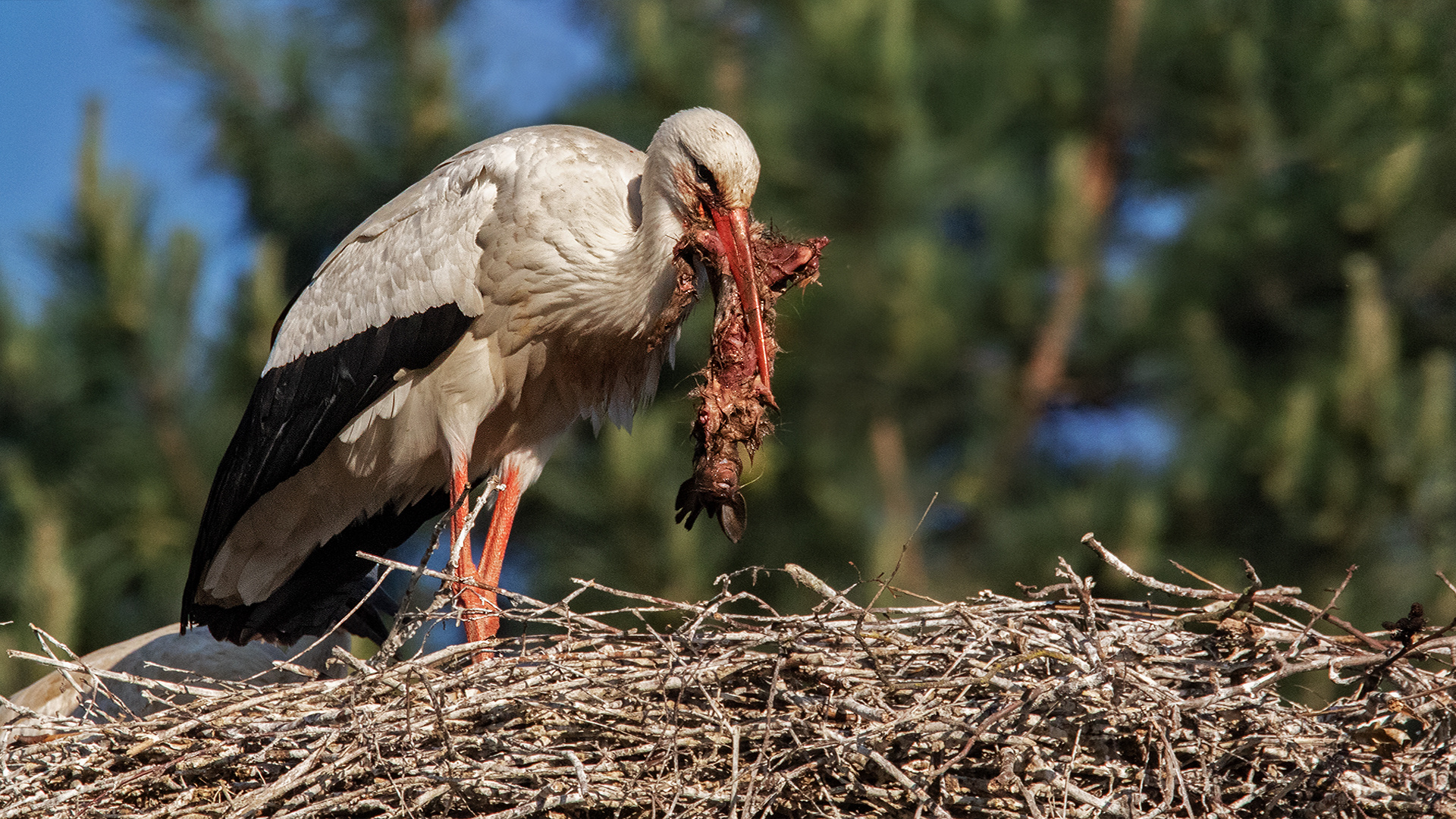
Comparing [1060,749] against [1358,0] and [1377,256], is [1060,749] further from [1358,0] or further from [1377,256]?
[1358,0]

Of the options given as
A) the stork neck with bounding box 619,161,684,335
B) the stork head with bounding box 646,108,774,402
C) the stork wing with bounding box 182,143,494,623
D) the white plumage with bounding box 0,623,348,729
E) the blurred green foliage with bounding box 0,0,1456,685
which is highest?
the blurred green foliage with bounding box 0,0,1456,685

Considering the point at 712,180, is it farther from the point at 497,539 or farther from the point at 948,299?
the point at 948,299

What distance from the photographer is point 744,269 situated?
306 centimetres

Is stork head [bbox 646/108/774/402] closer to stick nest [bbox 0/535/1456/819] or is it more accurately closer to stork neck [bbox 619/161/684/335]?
stork neck [bbox 619/161/684/335]

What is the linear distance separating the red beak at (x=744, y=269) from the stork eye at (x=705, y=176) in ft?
0.15

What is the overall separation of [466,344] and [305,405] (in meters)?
0.47

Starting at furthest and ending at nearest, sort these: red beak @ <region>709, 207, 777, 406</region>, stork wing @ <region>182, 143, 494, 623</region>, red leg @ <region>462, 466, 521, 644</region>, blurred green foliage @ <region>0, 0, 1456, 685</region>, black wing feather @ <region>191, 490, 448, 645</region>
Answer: blurred green foliage @ <region>0, 0, 1456, 685</region>
black wing feather @ <region>191, 490, 448, 645</region>
red leg @ <region>462, 466, 521, 644</region>
stork wing @ <region>182, 143, 494, 623</region>
red beak @ <region>709, 207, 777, 406</region>

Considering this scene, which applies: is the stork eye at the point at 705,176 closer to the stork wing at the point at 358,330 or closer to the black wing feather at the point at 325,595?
the stork wing at the point at 358,330

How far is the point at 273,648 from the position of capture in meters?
4.44

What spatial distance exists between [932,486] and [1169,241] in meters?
1.80

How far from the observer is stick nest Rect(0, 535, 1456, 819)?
2.36 metres

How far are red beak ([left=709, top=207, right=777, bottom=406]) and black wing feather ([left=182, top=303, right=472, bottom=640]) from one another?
0.64m

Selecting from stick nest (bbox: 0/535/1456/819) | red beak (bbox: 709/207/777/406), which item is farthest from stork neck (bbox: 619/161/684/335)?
stick nest (bbox: 0/535/1456/819)

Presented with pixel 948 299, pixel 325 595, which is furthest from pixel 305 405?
pixel 948 299
